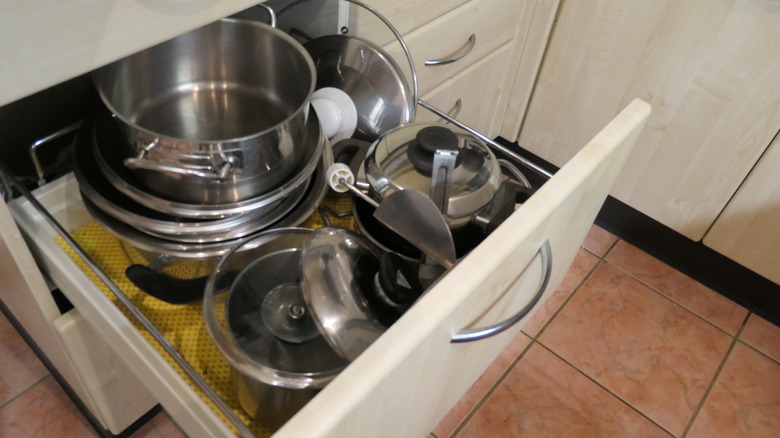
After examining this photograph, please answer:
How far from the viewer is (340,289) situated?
0.63 metres

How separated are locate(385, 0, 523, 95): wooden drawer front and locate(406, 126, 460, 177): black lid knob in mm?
299

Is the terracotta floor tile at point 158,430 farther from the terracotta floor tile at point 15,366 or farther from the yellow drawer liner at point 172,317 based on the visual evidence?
the yellow drawer liner at point 172,317

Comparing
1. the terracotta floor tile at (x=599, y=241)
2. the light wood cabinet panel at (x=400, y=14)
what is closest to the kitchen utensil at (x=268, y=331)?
the light wood cabinet panel at (x=400, y=14)

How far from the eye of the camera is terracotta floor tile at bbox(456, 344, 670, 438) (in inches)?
46.6

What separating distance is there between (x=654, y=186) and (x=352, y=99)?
80 cm

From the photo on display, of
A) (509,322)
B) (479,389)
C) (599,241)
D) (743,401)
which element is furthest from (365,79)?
(743,401)

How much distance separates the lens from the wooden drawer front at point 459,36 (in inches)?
42.2

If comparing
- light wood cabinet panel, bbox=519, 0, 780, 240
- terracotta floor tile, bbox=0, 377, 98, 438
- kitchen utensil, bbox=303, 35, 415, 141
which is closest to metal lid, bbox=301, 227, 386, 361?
kitchen utensil, bbox=303, 35, 415, 141

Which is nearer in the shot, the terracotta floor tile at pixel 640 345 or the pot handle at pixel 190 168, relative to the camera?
the pot handle at pixel 190 168

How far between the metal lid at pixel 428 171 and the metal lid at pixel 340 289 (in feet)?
0.40

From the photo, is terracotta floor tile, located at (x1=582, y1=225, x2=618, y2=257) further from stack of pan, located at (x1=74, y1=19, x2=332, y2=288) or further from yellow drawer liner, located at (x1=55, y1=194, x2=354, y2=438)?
yellow drawer liner, located at (x1=55, y1=194, x2=354, y2=438)

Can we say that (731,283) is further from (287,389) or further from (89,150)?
(89,150)

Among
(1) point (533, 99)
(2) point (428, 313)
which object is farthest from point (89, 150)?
(1) point (533, 99)

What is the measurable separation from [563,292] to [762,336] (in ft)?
1.46
